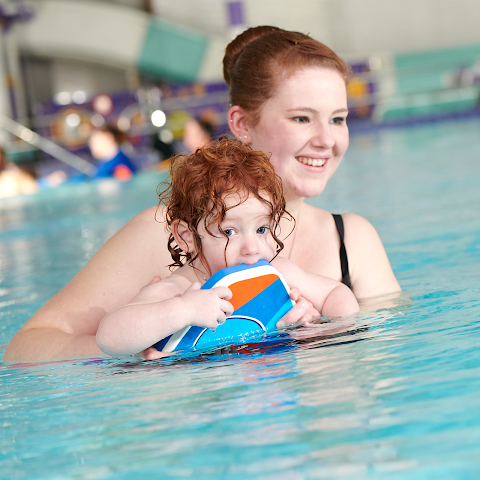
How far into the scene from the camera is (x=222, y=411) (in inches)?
56.2

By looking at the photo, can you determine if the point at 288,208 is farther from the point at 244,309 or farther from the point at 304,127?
the point at 244,309

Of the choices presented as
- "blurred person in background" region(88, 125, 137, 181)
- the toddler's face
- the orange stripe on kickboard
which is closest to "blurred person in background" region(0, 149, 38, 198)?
"blurred person in background" region(88, 125, 137, 181)

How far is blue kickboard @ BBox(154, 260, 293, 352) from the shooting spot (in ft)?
6.29

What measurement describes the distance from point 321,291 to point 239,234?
39cm

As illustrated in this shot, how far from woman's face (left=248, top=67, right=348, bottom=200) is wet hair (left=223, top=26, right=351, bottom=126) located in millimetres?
31

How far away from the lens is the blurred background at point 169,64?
18.3 meters

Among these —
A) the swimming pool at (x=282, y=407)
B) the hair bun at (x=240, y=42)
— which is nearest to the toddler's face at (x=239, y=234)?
the swimming pool at (x=282, y=407)

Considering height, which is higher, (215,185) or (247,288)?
(215,185)

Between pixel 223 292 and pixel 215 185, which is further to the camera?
pixel 215 185

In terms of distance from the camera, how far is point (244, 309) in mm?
1967

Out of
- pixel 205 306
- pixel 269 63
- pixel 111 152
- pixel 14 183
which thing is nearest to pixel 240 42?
pixel 269 63

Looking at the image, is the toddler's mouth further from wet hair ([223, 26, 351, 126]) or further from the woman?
wet hair ([223, 26, 351, 126])

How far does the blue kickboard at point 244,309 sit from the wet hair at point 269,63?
27.6 inches

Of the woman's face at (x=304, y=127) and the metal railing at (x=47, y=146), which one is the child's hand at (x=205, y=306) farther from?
the metal railing at (x=47, y=146)
